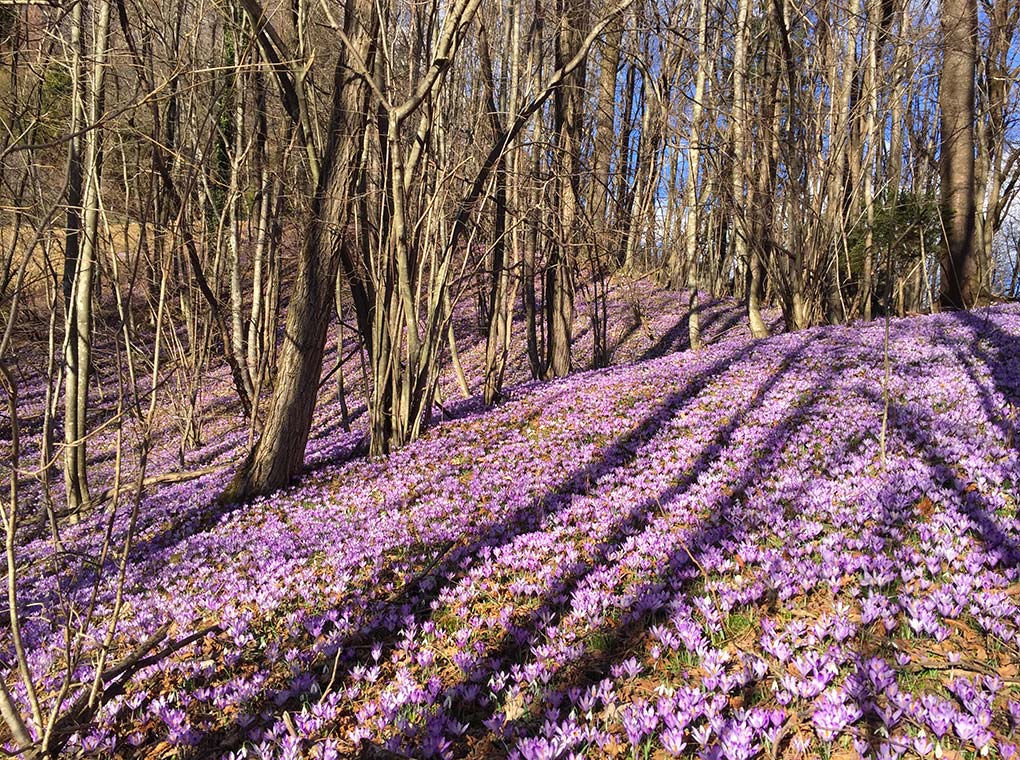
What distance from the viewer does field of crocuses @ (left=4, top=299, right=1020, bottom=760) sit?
277cm

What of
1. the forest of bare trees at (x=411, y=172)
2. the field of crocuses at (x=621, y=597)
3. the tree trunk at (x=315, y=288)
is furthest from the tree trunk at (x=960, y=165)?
the tree trunk at (x=315, y=288)

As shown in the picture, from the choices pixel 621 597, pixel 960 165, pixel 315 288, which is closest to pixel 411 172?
pixel 315 288

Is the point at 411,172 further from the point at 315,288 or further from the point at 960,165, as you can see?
the point at 960,165

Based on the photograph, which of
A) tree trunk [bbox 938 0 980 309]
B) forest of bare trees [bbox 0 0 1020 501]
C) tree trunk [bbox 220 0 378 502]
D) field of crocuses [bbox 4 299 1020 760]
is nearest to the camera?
field of crocuses [bbox 4 299 1020 760]

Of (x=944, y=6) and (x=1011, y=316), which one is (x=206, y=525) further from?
(x=944, y=6)

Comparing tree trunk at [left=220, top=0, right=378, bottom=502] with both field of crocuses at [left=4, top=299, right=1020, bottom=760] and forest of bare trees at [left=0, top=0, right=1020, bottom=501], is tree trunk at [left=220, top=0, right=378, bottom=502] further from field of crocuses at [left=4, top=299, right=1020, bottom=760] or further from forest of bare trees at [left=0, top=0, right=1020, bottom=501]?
field of crocuses at [left=4, top=299, right=1020, bottom=760]

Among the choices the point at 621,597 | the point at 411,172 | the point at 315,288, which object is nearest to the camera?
the point at 621,597

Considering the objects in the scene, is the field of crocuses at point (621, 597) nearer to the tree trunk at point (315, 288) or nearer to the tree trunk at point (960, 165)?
the tree trunk at point (315, 288)

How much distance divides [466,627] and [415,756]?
108cm

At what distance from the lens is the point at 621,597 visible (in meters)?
3.89

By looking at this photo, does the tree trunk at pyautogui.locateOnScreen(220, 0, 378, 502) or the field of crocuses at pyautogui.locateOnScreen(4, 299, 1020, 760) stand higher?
the tree trunk at pyautogui.locateOnScreen(220, 0, 378, 502)

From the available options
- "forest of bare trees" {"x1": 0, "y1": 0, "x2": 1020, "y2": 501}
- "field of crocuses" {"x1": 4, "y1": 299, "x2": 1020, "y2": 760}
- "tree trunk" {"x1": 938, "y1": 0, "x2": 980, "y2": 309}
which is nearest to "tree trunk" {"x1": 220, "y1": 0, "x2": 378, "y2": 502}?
"forest of bare trees" {"x1": 0, "y1": 0, "x2": 1020, "y2": 501}

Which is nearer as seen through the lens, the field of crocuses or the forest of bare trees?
the field of crocuses

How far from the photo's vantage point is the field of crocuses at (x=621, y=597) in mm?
2768
